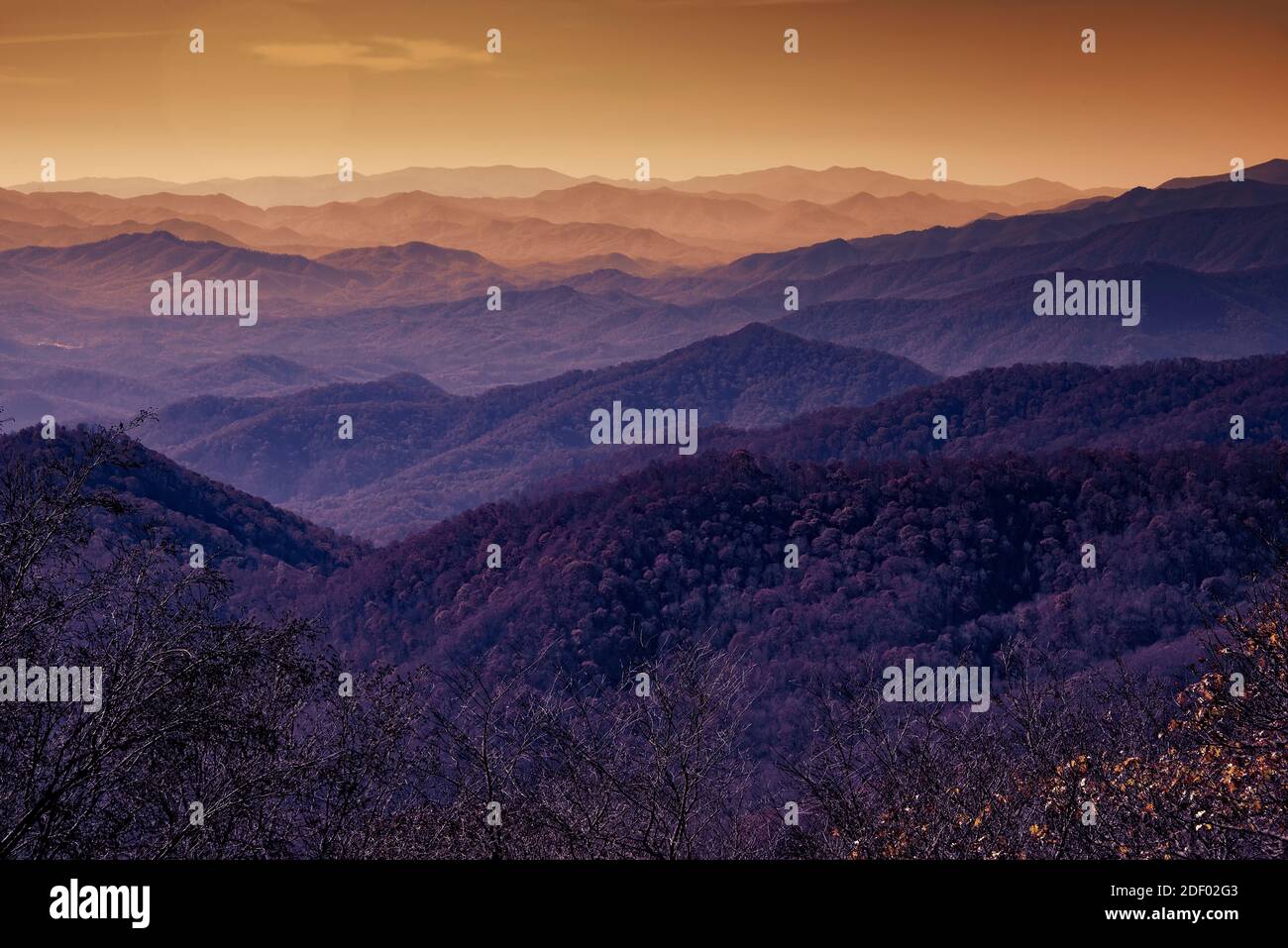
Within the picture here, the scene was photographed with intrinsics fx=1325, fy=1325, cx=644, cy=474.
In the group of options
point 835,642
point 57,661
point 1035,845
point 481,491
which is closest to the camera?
point 57,661

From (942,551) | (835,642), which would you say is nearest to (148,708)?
(835,642)

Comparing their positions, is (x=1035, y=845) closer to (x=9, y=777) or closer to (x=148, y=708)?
(x=148, y=708)

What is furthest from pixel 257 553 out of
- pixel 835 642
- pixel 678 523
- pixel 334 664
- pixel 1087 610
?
pixel 334 664

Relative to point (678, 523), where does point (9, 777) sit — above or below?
above

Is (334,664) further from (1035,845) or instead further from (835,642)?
(835,642)

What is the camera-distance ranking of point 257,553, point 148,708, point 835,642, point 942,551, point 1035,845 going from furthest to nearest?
point 257,553
point 942,551
point 835,642
point 1035,845
point 148,708

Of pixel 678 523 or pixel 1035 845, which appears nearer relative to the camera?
pixel 1035 845
